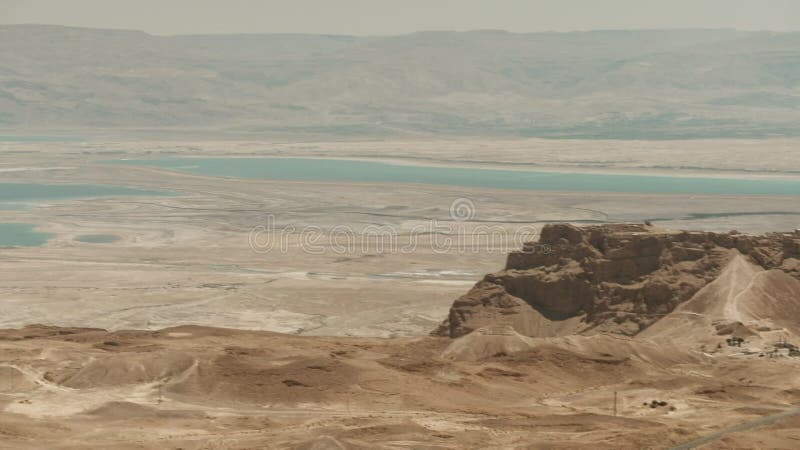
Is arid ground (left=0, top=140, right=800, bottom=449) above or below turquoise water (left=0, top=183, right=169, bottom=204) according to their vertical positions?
below

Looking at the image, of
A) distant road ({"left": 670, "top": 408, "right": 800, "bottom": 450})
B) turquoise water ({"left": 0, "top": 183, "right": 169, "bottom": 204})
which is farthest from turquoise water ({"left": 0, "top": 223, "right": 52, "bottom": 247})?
distant road ({"left": 670, "top": 408, "right": 800, "bottom": 450})

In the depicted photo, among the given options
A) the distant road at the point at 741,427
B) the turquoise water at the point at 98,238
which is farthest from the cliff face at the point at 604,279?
the turquoise water at the point at 98,238

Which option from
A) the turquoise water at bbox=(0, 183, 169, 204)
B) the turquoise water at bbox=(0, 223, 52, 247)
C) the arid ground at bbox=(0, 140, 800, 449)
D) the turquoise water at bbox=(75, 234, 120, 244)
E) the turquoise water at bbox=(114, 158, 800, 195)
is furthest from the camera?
the turquoise water at bbox=(114, 158, 800, 195)

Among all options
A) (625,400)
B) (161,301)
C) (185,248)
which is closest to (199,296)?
(161,301)

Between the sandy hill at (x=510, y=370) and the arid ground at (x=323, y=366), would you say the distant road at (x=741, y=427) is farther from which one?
the arid ground at (x=323, y=366)

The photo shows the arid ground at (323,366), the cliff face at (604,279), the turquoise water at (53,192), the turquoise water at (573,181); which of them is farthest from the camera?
the turquoise water at (573,181)

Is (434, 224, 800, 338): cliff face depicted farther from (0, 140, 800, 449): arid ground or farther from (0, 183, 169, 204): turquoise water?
(0, 183, 169, 204): turquoise water
